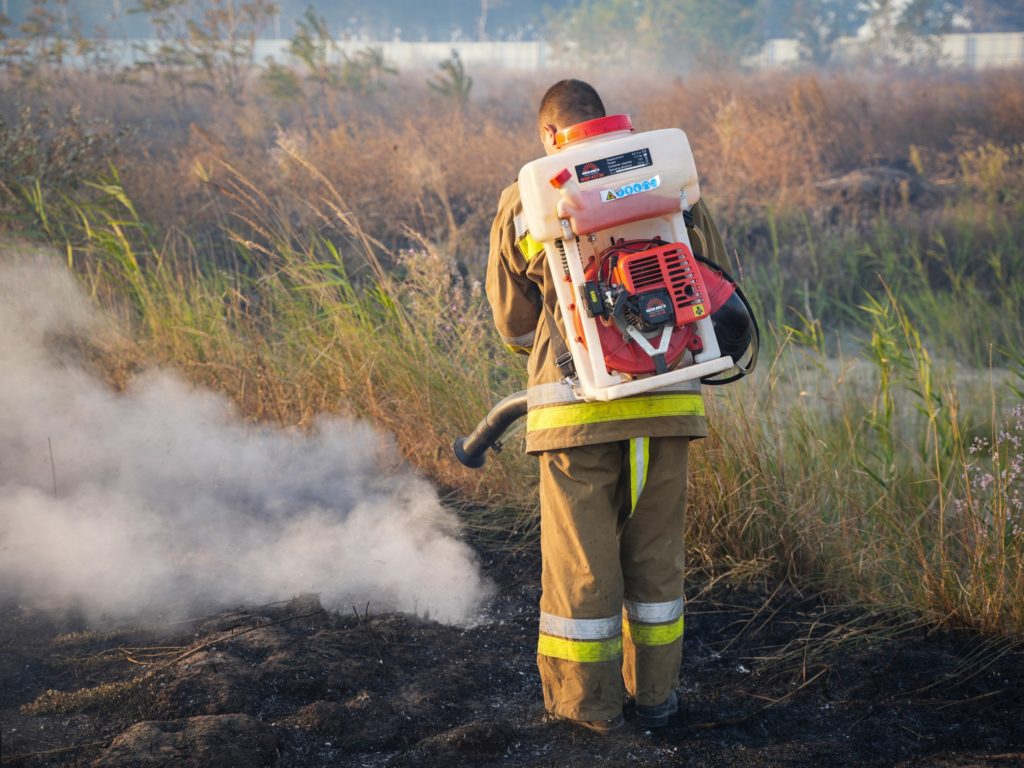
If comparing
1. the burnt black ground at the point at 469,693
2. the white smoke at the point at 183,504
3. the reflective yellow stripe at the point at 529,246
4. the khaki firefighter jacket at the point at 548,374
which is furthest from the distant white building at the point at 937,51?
the reflective yellow stripe at the point at 529,246

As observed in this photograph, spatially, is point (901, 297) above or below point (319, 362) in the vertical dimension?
below

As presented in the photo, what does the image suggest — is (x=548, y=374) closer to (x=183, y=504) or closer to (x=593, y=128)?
(x=593, y=128)

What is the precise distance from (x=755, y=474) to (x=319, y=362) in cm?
214

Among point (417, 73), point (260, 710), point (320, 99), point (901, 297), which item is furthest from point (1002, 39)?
point (260, 710)

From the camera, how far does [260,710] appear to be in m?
2.88

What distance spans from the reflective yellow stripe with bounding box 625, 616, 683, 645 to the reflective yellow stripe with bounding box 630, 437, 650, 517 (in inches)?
14.4

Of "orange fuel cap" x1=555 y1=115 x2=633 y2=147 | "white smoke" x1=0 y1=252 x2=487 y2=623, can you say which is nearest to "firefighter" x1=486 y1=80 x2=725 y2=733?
"orange fuel cap" x1=555 y1=115 x2=633 y2=147

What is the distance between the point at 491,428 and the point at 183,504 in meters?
1.73

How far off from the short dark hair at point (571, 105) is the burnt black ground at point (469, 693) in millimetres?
1672

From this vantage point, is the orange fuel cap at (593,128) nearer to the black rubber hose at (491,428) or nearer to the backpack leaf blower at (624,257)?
the backpack leaf blower at (624,257)

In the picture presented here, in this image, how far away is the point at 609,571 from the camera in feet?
9.01

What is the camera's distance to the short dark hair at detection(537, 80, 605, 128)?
2.72 meters

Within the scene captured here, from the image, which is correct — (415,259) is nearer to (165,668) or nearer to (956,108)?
(165,668)

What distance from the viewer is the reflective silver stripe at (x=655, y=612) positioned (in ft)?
9.25
